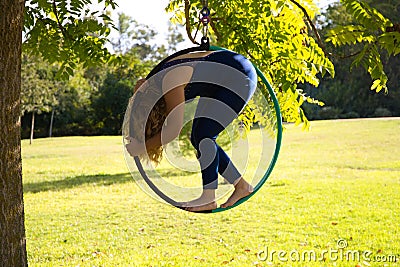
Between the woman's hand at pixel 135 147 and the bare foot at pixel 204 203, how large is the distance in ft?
1.05

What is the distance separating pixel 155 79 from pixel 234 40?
1.25 meters

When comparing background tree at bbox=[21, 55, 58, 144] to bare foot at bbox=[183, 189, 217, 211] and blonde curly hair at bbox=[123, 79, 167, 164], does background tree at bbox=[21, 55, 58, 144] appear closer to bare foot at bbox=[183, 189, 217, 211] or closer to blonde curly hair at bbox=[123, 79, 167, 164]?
blonde curly hair at bbox=[123, 79, 167, 164]

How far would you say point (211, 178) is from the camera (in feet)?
8.03

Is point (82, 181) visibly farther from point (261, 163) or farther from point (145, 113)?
point (261, 163)

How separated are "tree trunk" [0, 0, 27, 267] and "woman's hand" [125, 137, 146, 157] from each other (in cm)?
68

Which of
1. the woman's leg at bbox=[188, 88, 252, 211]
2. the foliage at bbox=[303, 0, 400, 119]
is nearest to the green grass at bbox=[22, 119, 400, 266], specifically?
the woman's leg at bbox=[188, 88, 252, 211]

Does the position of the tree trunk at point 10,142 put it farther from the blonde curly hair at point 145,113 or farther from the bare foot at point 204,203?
the bare foot at point 204,203

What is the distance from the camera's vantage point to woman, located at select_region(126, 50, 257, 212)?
2398 millimetres

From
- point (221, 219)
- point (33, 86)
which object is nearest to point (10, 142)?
point (221, 219)

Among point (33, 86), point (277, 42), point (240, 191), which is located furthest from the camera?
point (33, 86)

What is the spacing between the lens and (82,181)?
1145cm

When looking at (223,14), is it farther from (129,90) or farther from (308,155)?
(129,90)

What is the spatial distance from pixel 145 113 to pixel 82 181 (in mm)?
9182

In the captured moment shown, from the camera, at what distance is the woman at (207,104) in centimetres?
240
